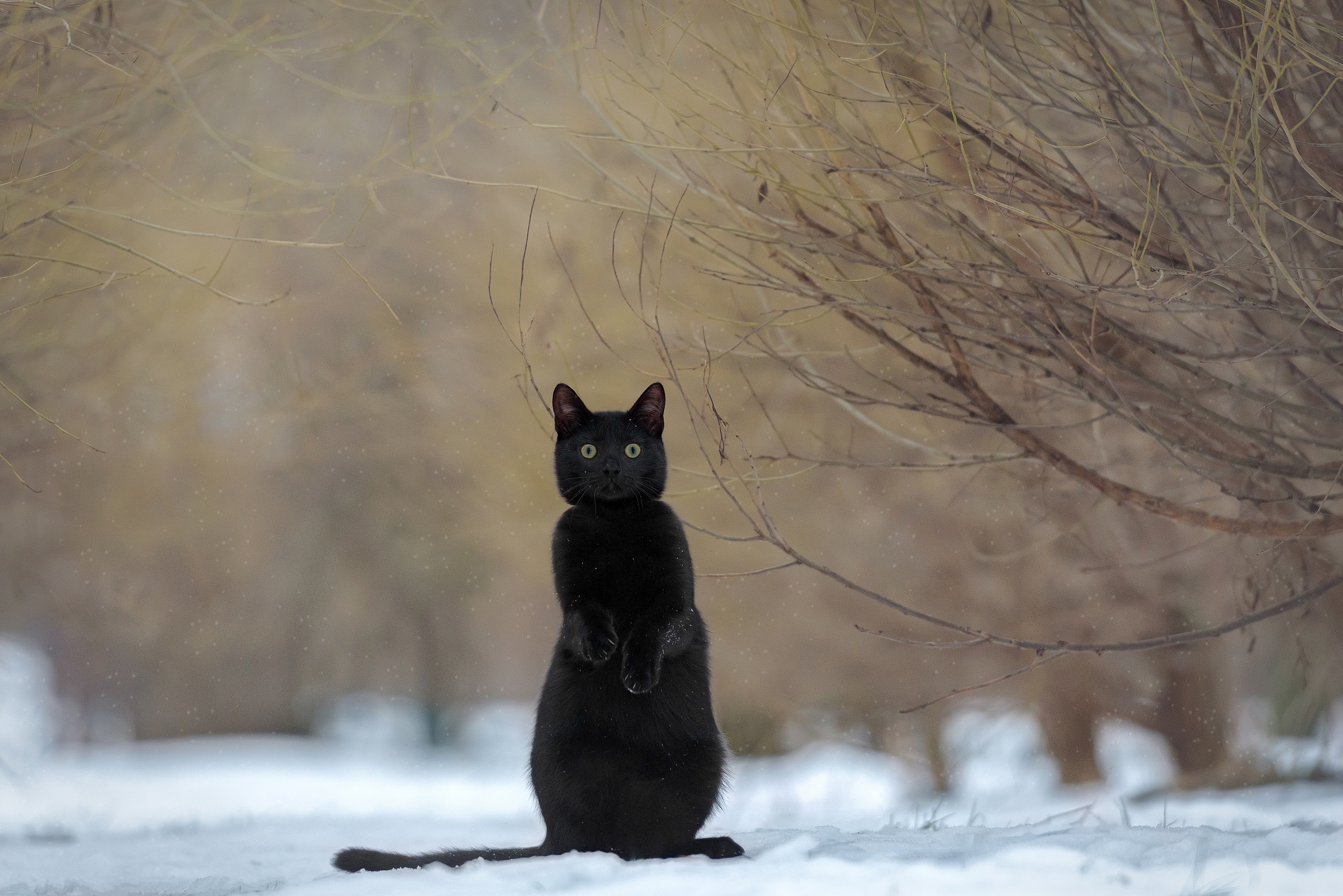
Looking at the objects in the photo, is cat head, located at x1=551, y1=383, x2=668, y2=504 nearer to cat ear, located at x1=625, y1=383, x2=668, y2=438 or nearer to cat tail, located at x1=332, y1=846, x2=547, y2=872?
cat ear, located at x1=625, y1=383, x2=668, y2=438

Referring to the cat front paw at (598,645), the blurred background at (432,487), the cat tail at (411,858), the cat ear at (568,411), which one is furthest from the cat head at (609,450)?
the blurred background at (432,487)

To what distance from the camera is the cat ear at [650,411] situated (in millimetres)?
1657

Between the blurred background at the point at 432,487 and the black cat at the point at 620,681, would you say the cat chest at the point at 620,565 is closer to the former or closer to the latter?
the black cat at the point at 620,681

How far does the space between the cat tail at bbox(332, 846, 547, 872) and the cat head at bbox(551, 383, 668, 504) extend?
516 millimetres

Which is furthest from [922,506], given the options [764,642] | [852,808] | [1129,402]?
[1129,402]

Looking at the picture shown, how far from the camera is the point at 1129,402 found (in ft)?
5.44

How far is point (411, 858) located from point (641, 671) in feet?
1.49

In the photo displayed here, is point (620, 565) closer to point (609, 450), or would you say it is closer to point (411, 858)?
point (609, 450)

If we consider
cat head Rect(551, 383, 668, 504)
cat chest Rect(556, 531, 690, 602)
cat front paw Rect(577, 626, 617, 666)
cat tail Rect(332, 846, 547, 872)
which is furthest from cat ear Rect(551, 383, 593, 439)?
cat tail Rect(332, 846, 547, 872)

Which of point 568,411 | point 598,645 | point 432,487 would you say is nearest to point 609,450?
point 568,411

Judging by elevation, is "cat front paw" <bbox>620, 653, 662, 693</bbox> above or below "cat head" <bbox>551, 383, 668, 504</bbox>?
below

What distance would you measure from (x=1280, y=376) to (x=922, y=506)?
105 centimetres

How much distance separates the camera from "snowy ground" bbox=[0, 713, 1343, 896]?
139 centimetres

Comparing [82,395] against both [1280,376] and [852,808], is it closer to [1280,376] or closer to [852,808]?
[852,808]
